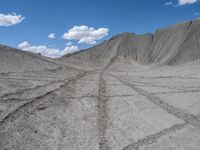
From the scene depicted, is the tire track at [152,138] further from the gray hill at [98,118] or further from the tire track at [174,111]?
the tire track at [174,111]

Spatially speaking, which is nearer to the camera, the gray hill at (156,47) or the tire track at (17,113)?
the tire track at (17,113)

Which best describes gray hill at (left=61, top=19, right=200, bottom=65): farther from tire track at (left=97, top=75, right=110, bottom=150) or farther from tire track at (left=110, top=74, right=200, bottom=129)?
tire track at (left=97, top=75, right=110, bottom=150)

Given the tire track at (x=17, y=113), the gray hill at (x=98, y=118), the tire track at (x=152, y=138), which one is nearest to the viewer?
the tire track at (x=152, y=138)

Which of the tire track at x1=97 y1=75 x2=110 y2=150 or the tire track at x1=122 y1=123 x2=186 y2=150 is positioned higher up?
the tire track at x1=97 y1=75 x2=110 y2=150

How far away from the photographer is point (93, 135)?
7.94 metres

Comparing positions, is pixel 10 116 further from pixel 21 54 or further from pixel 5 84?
pixel 21 54

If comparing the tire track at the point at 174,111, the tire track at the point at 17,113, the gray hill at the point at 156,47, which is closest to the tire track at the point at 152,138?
the tire track at the point at 174,111

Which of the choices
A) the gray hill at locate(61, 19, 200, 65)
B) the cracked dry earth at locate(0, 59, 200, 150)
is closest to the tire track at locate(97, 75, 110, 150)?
the cracked dry earth at locate(0, 59, 200, 150)

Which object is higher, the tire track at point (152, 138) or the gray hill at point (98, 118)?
the gray hill at point (98, 118)

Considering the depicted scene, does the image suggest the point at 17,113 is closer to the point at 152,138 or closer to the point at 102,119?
the point at 102,119

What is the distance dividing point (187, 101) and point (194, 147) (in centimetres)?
591

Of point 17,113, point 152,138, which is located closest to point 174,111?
point 152,138

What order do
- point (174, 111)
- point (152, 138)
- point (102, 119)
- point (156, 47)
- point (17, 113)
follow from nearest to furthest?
point (152, 138) → point (17, 113) → point (102, 119) → point (174, 111) → point (156, 47)

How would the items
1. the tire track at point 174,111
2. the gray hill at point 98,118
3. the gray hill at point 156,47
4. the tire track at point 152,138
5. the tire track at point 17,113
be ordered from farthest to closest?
the gray hill at point 156,47, the tire track at point 174,111, the tire track at point 17,113, the gray hill at point 98,118, the tire track at point 152,138
